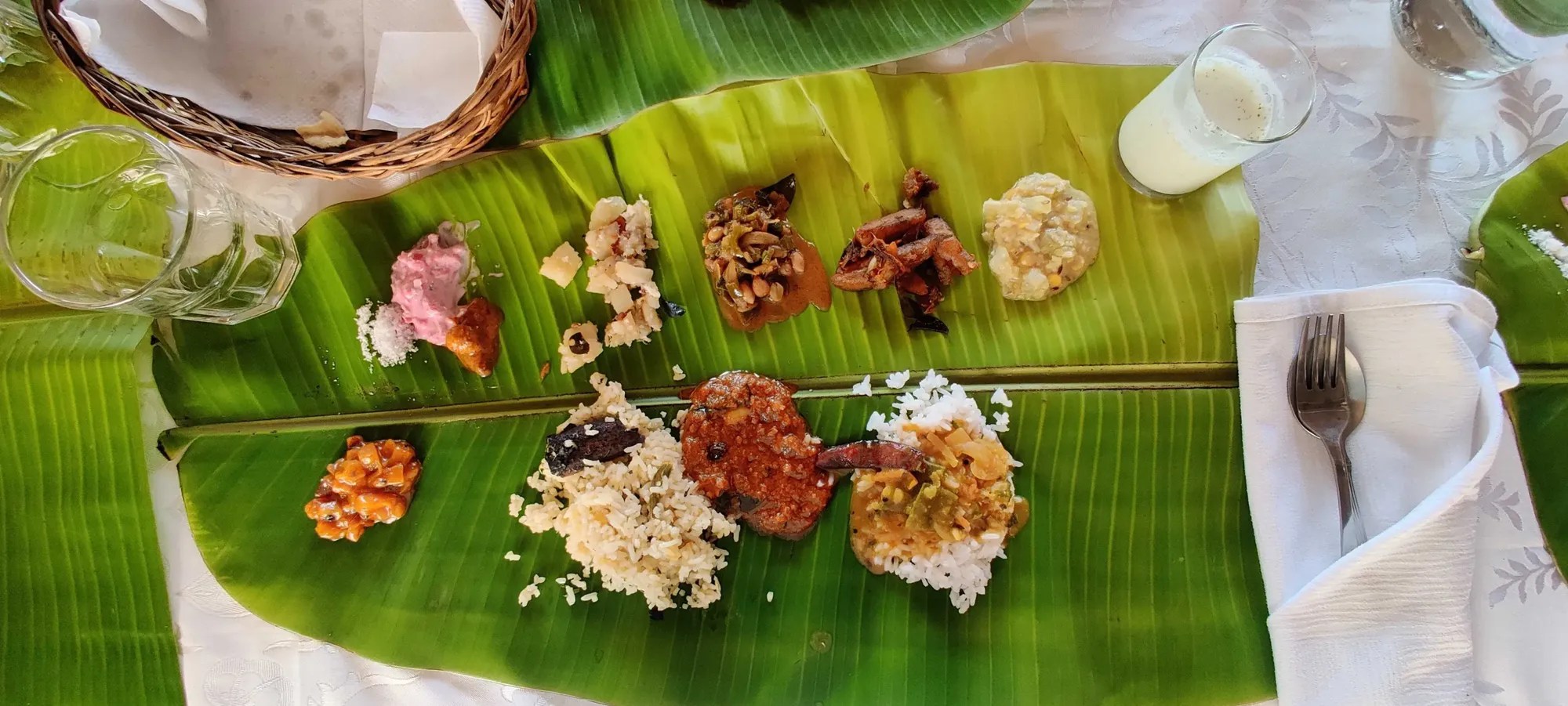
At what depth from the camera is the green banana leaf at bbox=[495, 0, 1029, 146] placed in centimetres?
210

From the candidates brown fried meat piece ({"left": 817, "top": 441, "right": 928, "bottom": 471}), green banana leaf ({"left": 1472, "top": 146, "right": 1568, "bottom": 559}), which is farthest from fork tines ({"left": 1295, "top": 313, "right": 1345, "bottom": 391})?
brown fried meat piece ({"left": 817, "top": 441, "right": 928, "bottom": 471})

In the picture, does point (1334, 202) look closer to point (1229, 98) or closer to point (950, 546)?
point (1229, 98)

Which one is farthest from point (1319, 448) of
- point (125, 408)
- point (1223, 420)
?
point (125, 408)

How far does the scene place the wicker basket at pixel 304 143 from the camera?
1.90 m

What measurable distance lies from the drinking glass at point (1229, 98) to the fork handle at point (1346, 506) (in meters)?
0.79

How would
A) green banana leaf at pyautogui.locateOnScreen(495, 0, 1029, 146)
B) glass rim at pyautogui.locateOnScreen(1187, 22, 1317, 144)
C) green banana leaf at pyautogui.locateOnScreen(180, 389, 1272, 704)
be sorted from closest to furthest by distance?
glass rim at pyautogui.locateOnScreen(1187, 22, 1317, 144)
green banana leaf at pyautogui.locateOnScreen(180, 389, 1272, 704)
green banana leaf at pyautogui.locateOnScreen(495, 0, 1029, 146)

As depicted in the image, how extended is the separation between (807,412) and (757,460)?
0.20m

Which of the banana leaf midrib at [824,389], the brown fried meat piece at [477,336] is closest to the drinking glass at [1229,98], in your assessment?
the banana leaf midrib at [824,389]

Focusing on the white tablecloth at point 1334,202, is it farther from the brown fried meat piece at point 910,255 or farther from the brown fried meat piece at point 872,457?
the brown fried meat piece at point 872,457

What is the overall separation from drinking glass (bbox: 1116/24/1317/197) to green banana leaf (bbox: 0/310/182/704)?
2.80 meters

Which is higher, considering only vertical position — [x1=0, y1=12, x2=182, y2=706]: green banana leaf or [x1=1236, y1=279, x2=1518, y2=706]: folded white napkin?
[x1=1236, y1=279, x2=1518, y2=706]: folded white napkin

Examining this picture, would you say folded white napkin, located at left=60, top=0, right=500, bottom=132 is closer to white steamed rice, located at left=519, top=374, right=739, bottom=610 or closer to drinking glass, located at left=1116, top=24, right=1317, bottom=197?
white steamed rice, located at left=519, top=374, right=739, bottom=610

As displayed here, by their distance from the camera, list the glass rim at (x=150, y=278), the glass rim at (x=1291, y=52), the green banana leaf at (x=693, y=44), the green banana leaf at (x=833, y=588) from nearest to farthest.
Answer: the glass rim at (x=1291, y=52)
the glass rim at (x=150, y=278)
the green banana leaf at (x=833, y=588)
the green banana leaf at (x=693, y=44)

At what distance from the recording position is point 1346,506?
1993 mm
